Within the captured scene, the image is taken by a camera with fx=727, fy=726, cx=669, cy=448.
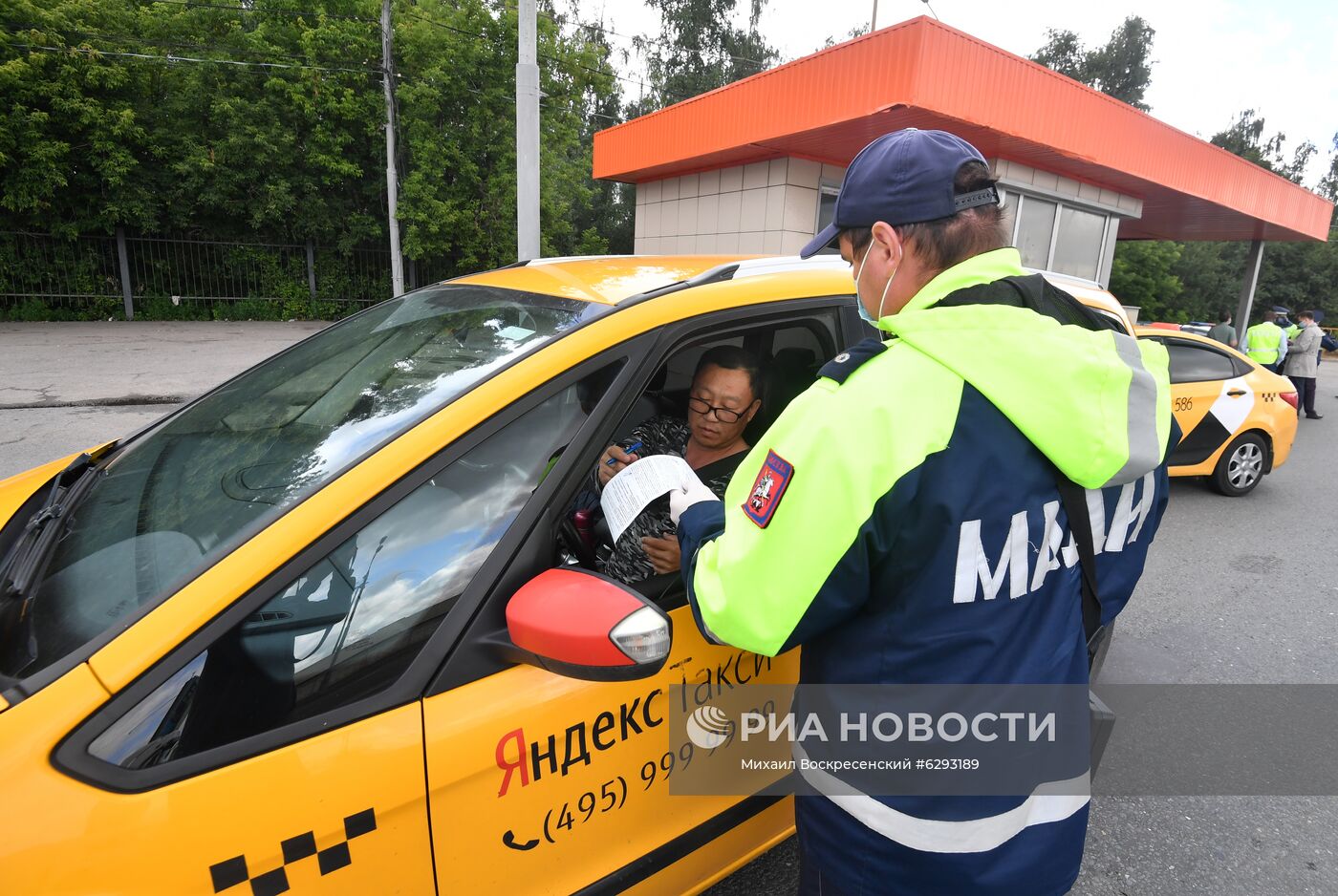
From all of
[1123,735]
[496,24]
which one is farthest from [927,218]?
[496,24]

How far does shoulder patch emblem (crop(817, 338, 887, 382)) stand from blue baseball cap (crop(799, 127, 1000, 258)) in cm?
21

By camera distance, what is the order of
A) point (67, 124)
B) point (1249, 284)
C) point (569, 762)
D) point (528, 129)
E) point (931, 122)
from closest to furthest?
point (569, 762) < point (528, 129) < point (931, 122) < point (67, 124) < point (1249, 284)

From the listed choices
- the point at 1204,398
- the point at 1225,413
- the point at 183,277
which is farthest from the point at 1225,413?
the point at 183,277

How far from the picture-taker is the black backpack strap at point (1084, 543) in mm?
1110

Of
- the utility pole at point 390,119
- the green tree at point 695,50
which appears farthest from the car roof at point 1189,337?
the green tree at point 695,50

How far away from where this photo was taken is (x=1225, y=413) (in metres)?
6.20

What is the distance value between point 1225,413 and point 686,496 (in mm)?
6796

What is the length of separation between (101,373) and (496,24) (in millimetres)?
12491

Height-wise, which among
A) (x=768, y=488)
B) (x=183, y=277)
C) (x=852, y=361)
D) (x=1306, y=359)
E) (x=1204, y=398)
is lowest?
(x=1306, y=359)

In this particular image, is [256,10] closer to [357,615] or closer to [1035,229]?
[1035,229]

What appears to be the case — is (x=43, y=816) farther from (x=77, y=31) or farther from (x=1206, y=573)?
(x=77, y=31)

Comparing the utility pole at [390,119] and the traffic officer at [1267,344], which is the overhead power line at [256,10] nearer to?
the utility pole at [390,119]

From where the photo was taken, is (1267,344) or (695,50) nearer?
(1267,344)

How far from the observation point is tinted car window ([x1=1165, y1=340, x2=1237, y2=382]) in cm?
628
